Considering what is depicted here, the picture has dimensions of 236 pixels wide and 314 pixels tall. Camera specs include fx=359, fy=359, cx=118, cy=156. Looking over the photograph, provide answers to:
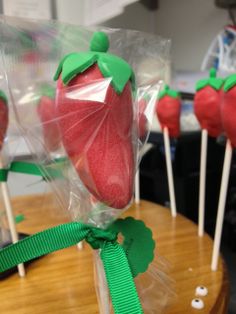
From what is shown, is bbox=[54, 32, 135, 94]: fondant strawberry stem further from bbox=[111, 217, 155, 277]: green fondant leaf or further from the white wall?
the white wall

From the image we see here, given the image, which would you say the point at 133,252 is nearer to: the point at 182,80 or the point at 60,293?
the point at 60,293

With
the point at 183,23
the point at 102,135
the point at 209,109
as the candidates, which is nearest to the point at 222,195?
the point at 209,109

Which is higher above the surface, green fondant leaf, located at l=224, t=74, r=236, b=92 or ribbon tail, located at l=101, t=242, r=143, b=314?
green fondant leaf, located at l=224, t=74, r=236, b=92

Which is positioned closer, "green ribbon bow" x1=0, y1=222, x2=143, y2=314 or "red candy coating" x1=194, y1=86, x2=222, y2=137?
"green ribbon bow" x1=0, y1=222, x2=143, y2=314

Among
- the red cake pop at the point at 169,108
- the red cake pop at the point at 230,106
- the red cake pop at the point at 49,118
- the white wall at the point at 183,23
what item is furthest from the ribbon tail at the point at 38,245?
the white wall at the point at 183,23

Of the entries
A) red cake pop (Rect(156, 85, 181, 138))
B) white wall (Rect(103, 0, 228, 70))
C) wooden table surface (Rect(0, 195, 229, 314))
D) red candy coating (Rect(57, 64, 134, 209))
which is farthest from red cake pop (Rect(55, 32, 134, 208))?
white wall (Rect(103, 0, 228, 70))
